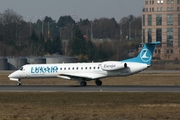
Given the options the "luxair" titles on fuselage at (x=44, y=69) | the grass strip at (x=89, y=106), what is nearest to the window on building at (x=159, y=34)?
the "luxair" titles on fuselage at (x=44, y=69)

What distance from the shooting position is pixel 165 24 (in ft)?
484

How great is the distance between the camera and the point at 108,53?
122m

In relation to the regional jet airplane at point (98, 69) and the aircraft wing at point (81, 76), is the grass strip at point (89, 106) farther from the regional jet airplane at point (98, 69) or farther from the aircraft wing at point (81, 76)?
the regional jet airplane at point (98, 69)

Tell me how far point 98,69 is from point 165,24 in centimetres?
9052

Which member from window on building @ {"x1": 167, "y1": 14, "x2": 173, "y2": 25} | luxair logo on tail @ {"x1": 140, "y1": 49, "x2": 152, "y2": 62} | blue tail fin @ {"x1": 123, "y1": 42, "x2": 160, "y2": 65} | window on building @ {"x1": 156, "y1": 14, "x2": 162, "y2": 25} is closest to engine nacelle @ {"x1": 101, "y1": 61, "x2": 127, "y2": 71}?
blue tail fin @ {"x1": 123, "y1": 42, "x2": 160, "y2": 65}

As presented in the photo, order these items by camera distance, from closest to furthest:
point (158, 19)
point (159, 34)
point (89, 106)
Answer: point (89, 106), point (158, 19), point (159, 34)

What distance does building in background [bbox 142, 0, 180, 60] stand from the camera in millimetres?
147200

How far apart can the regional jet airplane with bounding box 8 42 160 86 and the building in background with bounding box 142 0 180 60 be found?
283ft

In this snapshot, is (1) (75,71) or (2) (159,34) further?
(2) (159,34)

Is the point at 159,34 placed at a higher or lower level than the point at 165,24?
lower

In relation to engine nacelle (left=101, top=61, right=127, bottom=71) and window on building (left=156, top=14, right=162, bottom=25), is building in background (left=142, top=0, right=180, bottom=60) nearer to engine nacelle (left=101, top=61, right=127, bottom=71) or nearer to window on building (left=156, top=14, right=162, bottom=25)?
window on building (left=156, top=14, right=162, bottom=25)

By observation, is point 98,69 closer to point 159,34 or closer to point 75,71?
point 75,71

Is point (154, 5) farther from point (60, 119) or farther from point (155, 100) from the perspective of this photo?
point (60, 119)

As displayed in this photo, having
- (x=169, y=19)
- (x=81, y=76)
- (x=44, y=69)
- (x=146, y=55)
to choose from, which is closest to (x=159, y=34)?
(x=169, y=19)
